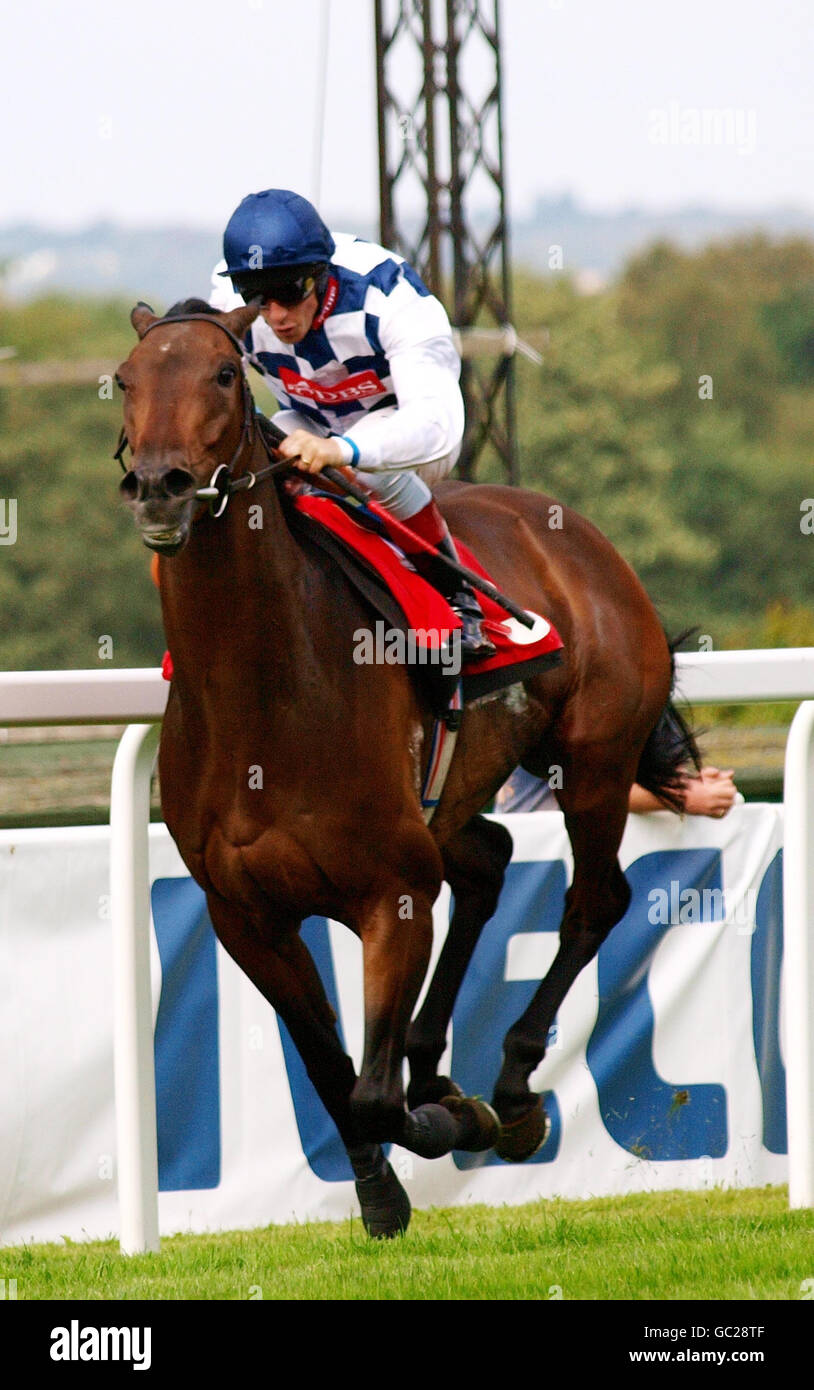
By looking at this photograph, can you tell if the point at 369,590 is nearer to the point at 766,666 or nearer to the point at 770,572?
the point at 766,666

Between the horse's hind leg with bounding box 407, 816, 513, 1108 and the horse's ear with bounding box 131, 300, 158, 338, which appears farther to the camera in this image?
the horse's hind leg with bounding box 407, 816, 513, 1108

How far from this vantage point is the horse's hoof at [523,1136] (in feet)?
13.9

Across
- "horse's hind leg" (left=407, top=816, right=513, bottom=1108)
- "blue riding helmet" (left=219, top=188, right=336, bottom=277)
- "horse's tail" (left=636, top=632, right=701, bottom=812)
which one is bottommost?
"horse's hind leg" (left=407, top=816, right=513, bottom=1108)

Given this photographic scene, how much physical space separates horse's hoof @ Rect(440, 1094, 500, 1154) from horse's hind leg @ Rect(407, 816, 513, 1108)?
26 cm

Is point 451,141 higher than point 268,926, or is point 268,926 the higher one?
point 451,141

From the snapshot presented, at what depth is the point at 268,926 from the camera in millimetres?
3615

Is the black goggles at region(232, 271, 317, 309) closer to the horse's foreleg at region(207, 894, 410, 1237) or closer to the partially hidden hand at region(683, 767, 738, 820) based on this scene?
the horse's foreleg at region(207, 894, 410, 1237)

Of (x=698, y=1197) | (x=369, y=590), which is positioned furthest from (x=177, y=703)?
(x=698, y=1197)

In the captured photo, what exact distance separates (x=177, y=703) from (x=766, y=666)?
148 cm

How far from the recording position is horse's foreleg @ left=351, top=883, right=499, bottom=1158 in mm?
3537

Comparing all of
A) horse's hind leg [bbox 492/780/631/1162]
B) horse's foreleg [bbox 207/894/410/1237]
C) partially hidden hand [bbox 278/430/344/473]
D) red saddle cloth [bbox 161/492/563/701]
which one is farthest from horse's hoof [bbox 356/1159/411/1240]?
partially hidden hand [bbox 278/430/344/473]

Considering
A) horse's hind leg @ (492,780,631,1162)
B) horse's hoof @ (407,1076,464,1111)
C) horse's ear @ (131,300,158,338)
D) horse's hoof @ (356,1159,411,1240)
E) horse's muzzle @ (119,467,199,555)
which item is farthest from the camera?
horse's hind leg @ (492,780,631,1162)

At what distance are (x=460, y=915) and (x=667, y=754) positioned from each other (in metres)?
0.73
